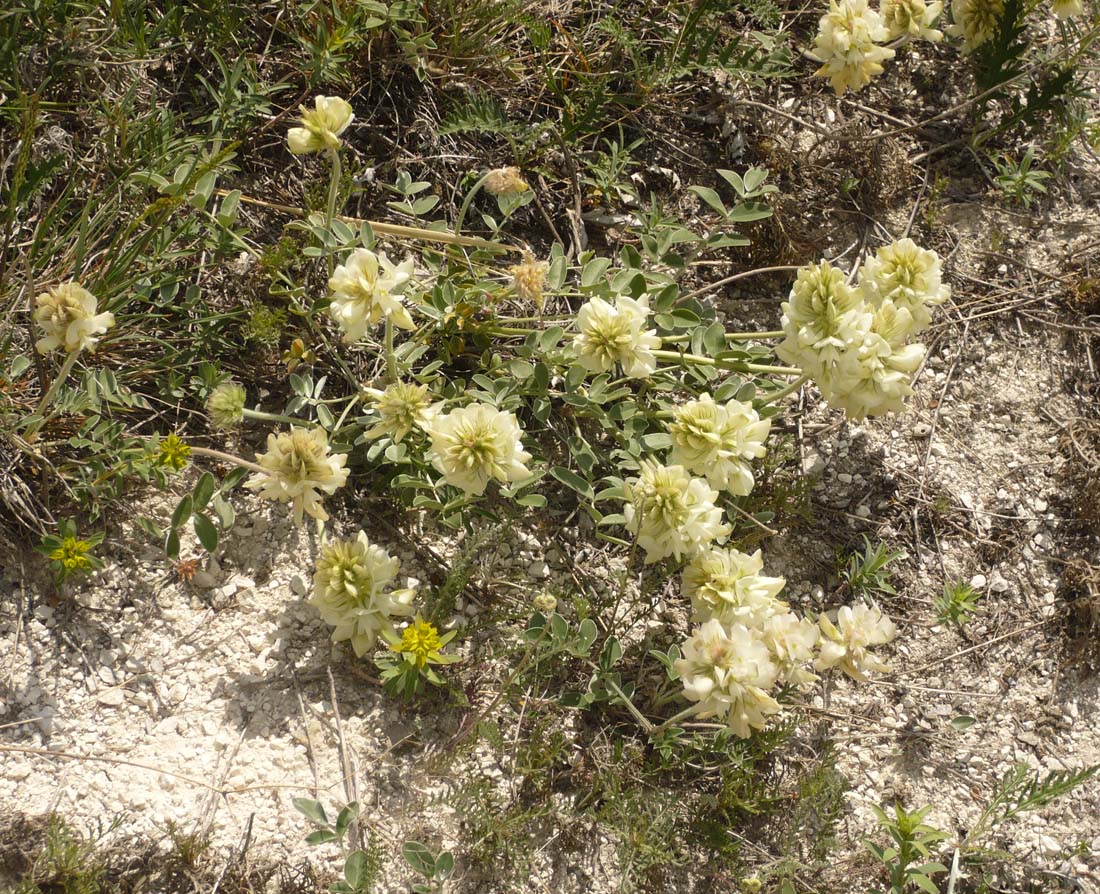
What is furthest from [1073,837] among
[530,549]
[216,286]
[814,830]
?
[216,286]

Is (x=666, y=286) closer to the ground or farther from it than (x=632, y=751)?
farther from it

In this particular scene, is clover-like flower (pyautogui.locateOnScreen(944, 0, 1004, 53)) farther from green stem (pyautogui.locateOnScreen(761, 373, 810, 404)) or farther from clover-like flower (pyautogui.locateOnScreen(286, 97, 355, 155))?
clover-like flower (pyautogui.locateOnScreen(286, 97, 355, 155))

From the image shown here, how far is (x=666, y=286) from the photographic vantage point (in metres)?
3.20

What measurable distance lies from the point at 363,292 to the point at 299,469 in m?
0.52

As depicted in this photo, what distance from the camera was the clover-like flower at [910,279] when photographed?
2807 mm

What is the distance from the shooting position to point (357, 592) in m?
2.67

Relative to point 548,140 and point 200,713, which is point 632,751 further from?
point 548,140

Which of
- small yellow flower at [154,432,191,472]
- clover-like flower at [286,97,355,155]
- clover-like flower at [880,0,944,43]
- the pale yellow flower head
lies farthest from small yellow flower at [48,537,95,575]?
clover-like flower at [880,0,944,43]

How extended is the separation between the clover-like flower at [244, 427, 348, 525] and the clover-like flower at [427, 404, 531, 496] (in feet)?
0.96

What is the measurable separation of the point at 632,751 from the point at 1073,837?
155cm

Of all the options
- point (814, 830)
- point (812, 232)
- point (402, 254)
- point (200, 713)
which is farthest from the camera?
point (812, 232)

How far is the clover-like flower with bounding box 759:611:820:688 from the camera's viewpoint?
264 cm

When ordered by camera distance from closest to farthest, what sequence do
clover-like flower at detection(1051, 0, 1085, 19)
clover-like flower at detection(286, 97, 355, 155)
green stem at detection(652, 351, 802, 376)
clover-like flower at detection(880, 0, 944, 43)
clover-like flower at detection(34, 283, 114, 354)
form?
1. clover-like flower at detection(34, 283, 114, 354)
2. clover-like flower at detection(286, 97, 355, 155)
3. green stem at detection(652, 351, 802, 376)
4. clover-like flower at detection(880, 0, 944, 43)
5. clover-like flower at detection(1051, 0, 1085, 19)

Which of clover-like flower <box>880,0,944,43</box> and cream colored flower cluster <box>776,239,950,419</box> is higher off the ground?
clover-like flower <box>880,0,944,43</box>
